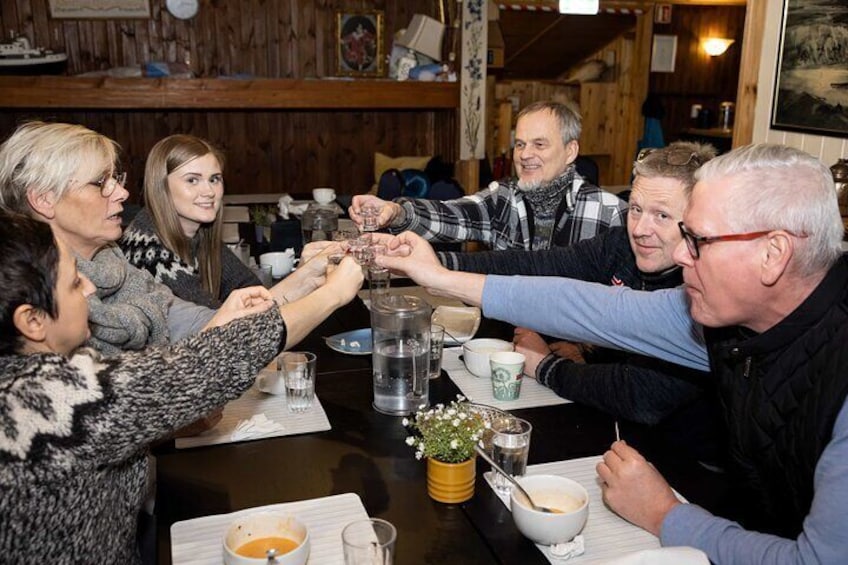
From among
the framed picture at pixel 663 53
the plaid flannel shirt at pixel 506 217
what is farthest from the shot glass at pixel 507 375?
the framed picture at pixel 663 53

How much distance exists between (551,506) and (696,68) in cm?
914

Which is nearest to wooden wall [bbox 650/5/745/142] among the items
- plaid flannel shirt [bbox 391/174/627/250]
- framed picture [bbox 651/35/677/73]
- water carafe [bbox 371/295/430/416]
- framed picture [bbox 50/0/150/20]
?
framed picture [bbox 651/35/677/73]

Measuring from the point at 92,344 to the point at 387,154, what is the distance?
212 inches

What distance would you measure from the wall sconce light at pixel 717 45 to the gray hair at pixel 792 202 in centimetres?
883

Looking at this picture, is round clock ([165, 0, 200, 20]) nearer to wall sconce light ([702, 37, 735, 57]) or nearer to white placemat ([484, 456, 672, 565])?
white placemat ([484, 456, 672, 565])

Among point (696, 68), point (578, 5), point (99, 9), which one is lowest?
point (696, 68)

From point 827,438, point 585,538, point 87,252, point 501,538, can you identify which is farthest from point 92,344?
point 827,438

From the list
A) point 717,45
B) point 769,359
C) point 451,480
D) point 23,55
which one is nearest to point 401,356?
point 451,480

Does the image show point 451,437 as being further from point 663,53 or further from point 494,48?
point 663,53

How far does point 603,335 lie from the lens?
5.82 ft

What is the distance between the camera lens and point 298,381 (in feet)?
5.77

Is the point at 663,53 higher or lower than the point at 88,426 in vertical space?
higher

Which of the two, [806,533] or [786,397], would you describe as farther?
[786,397]

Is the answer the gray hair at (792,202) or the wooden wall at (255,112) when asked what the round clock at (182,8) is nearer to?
the wooden wall at (255,112)
